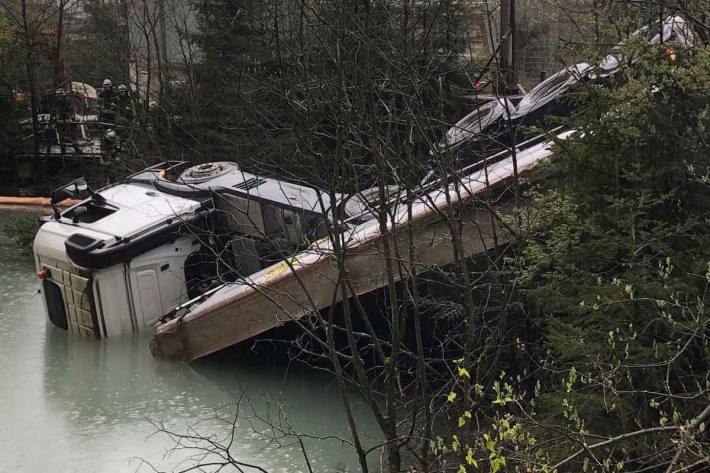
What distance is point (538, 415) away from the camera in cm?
536

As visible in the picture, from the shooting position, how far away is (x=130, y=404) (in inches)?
329

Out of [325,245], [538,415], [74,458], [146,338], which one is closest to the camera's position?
[538,415]

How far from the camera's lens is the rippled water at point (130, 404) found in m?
7.12

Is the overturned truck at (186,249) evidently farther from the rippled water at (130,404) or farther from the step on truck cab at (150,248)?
the rippled water at (130,404)

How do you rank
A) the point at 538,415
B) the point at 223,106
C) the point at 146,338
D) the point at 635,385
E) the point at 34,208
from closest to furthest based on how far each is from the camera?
the point at 635,385 < the point at 538,415 < the point at 146,338 < the point at 223,106 < the point at 34,208

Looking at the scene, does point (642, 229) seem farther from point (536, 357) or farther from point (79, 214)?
point (79, 214)

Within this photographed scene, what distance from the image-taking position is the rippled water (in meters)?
7.12

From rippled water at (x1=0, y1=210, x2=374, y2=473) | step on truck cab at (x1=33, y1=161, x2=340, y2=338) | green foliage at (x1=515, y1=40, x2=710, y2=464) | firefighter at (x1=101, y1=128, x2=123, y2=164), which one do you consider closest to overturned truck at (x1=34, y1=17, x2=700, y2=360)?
step on truck cab at (x1=33, y1=161, x2=340, y2=338)

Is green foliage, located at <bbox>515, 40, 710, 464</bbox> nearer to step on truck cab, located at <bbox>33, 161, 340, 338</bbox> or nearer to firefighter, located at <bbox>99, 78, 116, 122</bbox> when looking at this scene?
step on truck cab, located at <bbox>33, 161, 340, 338</bbox>

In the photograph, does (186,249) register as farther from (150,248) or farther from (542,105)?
(542,105)

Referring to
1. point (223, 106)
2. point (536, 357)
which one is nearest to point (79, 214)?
point (223, 106)

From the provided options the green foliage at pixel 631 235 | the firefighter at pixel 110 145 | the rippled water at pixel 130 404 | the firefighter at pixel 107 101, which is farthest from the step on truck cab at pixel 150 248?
the firefighter at pixel 107 101

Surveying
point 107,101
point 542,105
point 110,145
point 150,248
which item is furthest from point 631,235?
point 107,101

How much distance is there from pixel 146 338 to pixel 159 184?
1921mm
